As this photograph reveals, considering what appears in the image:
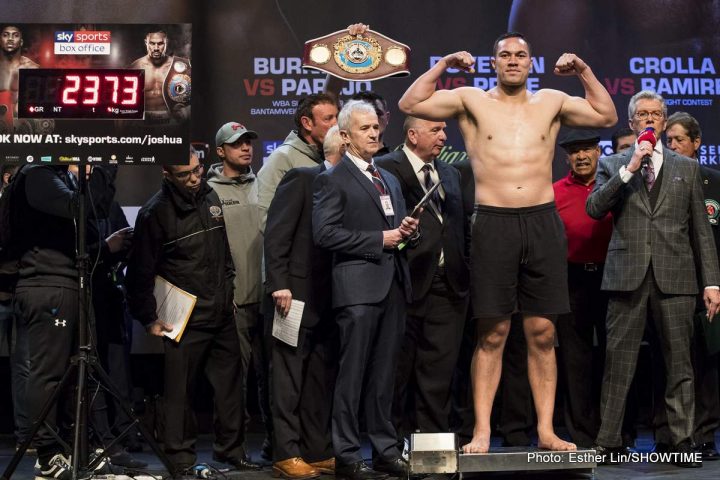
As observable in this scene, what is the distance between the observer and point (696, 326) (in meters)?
5.97

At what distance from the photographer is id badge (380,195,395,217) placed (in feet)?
16.6

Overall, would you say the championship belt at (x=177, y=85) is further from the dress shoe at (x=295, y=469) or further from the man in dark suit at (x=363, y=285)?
the dress shoe at (x=295, y=469)

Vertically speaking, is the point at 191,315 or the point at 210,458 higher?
the point at 191,315

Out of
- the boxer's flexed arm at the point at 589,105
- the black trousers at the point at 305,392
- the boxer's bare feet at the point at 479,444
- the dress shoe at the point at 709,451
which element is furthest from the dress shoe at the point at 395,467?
the boxer's flexed arm at the point at 589,105

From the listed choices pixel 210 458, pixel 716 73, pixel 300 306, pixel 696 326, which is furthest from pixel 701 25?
pixel 210 458

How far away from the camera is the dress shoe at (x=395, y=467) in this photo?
4875 mm

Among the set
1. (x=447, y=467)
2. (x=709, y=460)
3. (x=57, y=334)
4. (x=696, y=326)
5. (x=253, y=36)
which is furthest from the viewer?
(x=253, y=36)

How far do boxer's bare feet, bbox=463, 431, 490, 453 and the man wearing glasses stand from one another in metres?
1.27

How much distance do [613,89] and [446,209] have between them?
2126 millimetres

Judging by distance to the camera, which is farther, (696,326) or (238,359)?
(696,326)

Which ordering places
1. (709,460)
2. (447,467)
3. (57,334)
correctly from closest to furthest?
(447,467) → (57,334) → (709,460)

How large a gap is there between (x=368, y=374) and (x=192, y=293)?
42.2 inches

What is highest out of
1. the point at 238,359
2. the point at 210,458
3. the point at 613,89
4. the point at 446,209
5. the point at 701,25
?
the point at 701,25

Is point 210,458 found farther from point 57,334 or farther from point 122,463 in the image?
point 57,334
